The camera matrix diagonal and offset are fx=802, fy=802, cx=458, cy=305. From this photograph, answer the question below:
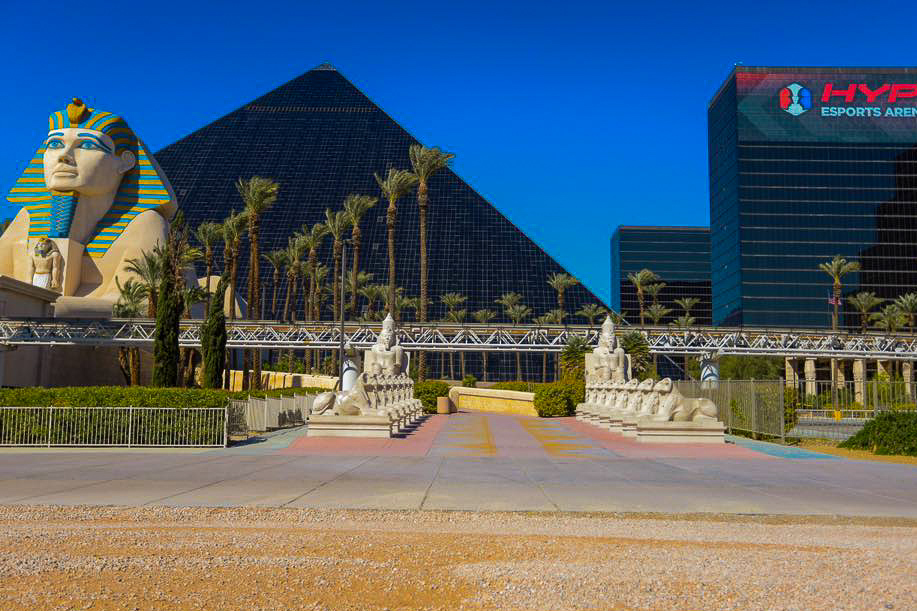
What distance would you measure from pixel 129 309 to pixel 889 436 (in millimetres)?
42497

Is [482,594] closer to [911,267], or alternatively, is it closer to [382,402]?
[382,402]

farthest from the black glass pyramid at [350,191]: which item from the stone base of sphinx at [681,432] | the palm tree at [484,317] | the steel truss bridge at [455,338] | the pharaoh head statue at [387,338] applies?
the stone base of sphinx at [681,432]

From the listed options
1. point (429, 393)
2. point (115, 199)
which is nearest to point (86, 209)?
point (115, 199)

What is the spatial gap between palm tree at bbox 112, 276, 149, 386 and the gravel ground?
138 ft

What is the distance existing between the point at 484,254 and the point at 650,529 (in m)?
87.4

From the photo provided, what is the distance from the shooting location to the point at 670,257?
497 feet

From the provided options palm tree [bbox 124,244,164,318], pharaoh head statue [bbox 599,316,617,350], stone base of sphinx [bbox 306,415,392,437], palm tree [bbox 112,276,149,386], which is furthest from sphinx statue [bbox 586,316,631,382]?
palm tree [bbox 112,276,149,386]

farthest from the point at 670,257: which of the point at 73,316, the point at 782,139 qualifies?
the point at 73,316

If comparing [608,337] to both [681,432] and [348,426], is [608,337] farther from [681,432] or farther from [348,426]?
[348,426]

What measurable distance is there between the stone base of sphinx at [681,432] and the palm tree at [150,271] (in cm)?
3347

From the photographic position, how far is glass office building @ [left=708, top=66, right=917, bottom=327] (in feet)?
312

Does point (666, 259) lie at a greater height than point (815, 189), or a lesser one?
lesser

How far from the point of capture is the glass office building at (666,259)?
14575 cm

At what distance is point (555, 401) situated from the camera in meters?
34.5
